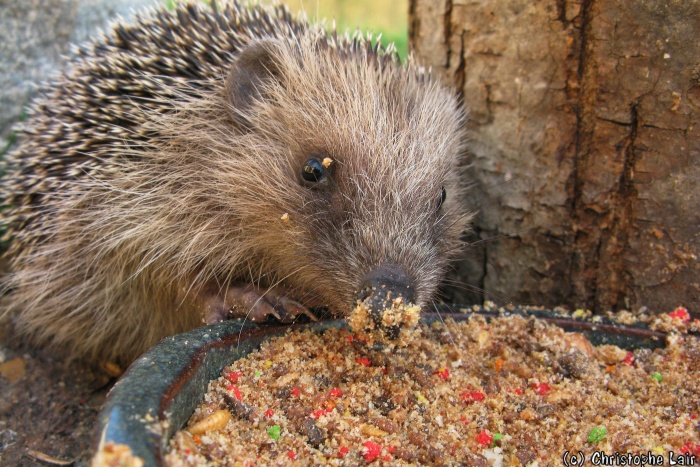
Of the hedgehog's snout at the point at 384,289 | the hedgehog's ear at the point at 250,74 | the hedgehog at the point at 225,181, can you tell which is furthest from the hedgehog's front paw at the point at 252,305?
the hedgehog's ear at the point at 250,74

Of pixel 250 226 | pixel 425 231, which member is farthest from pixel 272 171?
pixel 425 231

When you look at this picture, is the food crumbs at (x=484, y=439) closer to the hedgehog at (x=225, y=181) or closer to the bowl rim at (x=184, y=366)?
the hedgehog at (x=225, y=181)

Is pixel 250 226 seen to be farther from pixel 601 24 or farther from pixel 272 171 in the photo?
pixel 601 24

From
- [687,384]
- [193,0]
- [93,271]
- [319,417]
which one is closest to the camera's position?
[319,417]

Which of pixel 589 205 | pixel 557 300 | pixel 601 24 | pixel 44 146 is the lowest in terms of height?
pixel 557 300

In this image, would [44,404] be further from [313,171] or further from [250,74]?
[250,74]

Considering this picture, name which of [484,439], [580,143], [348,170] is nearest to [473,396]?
[484,439]

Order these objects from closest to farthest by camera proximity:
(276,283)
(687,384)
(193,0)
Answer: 1. (687,384)
2. (276,283)
3. (193,0)

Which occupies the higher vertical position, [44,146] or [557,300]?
[44,146]
